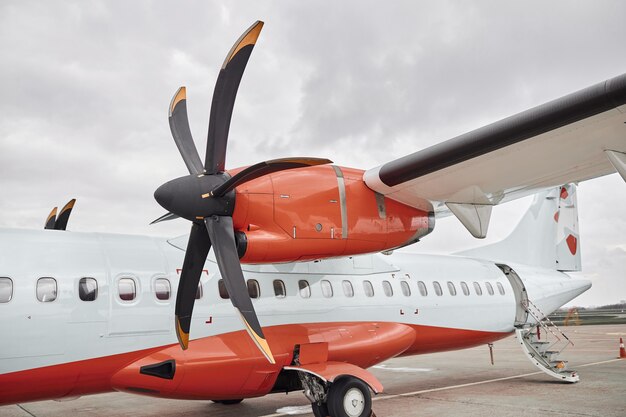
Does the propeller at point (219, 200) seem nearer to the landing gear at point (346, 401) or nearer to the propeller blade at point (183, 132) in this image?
the propeller blade at point (183, 132)

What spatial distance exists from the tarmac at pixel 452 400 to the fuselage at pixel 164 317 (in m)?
1.14

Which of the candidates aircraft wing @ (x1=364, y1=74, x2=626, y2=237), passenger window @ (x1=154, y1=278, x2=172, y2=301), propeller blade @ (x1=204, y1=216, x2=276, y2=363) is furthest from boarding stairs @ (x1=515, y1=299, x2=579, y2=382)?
passenger window @ (x1=154, y1=278, x2=172, y2=301)

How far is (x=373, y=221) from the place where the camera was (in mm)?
8039

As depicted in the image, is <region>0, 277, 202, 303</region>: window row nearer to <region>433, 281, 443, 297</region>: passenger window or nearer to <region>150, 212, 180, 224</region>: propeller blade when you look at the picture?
<region>150, 212, 180, 224</region>: propeller blade

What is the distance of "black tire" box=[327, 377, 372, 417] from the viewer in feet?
26.7

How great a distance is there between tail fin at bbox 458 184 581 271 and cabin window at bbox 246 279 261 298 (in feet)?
23.8

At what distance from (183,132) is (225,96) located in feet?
4.78

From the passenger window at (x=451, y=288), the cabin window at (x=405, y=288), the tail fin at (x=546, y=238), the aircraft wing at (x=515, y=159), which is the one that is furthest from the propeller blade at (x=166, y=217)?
the tail fin at (x=546, y=238)

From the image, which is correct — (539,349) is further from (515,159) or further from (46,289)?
(46,289)

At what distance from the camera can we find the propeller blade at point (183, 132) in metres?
7.94

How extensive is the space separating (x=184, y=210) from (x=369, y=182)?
266cm

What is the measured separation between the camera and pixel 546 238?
15258 millimetres

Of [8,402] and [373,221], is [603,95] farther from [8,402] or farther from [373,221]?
[8,402]

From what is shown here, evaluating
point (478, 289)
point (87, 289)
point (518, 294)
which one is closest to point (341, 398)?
point (87, 289)
